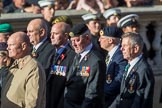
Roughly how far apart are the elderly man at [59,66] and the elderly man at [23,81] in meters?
1.15

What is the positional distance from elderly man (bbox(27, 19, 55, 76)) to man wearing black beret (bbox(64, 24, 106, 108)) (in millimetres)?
345

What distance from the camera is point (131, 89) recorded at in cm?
978

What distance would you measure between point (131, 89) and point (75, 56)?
2.78 feet

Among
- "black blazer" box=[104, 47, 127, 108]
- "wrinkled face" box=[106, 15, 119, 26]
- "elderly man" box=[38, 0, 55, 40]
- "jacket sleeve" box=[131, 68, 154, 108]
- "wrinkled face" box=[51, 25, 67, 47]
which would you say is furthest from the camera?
"wrinkled face" box=[106, 15, 119, 26]

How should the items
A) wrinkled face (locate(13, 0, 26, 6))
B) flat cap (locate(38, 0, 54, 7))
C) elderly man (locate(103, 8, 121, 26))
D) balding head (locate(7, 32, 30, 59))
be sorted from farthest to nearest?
wrinkled face (locate(13, 0, 26, 6)), elderly man (locate(103, 8, 121, 26)), flat cap (locate(38, 0, 54, 7)), balding head (locate(7, 32, 30, 59))

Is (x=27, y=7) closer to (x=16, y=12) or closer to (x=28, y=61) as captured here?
(x=16, y=12)

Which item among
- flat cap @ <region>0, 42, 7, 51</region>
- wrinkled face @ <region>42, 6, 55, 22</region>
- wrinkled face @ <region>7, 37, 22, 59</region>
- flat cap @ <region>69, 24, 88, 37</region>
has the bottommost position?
wrinkled face @ <region>42, 6, 55, 22</region>

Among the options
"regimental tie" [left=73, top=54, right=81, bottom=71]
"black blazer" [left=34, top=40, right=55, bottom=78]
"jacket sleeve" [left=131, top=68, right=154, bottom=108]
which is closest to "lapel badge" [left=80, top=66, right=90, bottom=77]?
"regimental tie" [left=73, top=54, right=81, bottom=71]

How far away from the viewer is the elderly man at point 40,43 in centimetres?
1016

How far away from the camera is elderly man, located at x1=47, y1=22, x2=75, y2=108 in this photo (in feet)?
32.9

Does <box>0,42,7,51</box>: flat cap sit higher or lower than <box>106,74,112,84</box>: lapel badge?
higher

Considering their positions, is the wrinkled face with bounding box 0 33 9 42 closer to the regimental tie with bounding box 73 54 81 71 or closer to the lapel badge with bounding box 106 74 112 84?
the regimental tie with bounding box 73 54 81 71

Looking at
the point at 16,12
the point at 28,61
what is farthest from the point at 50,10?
the point at 28,61

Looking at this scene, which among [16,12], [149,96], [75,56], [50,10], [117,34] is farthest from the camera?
[16,12]
